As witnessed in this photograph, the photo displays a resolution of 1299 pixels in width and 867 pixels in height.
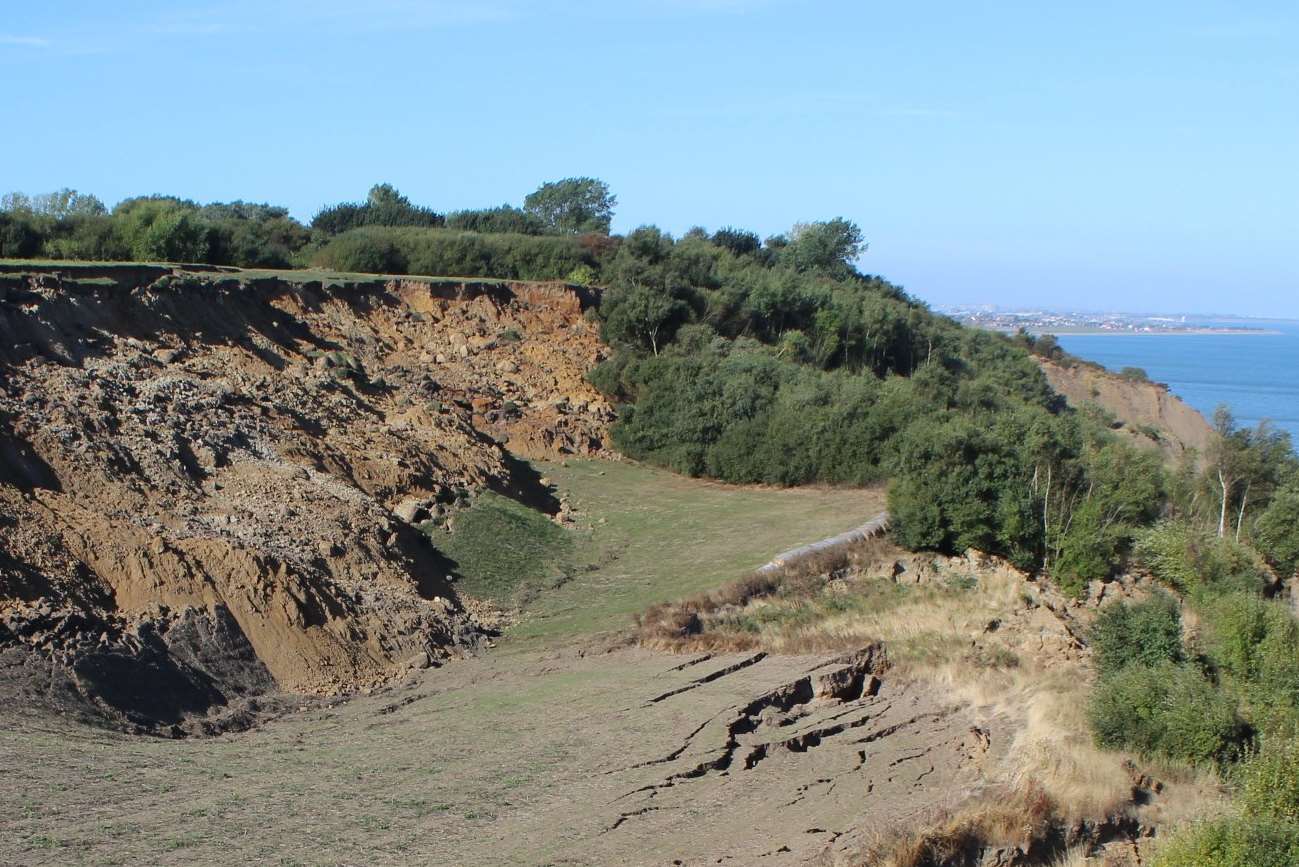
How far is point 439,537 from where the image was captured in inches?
834

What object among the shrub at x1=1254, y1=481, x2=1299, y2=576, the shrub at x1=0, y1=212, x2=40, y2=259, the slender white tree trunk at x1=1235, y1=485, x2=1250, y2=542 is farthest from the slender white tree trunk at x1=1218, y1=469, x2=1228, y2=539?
the shrub at x1=0, y1=212, x2=40, y2=259

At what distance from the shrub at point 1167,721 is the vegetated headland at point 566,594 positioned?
52 millimetres

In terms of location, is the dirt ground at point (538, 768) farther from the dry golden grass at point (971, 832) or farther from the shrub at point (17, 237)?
the shrub at point (17, 237)

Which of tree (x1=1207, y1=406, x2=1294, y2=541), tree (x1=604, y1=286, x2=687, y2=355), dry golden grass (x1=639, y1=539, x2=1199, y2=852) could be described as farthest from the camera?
tree (x1=604, y1=286, x2=687, y2=355)

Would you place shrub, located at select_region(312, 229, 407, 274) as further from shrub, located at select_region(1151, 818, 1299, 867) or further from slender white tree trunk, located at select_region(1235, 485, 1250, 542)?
shrub, located at select_region(1151, 818, 1299, 867)

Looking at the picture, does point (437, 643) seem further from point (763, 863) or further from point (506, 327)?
point (506, 327)

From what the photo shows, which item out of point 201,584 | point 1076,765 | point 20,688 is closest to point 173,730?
point 20,688

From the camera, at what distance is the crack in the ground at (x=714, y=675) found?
50.5 ft

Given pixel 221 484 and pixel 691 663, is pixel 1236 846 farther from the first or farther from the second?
pixel 221 484

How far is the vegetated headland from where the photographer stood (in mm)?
12047

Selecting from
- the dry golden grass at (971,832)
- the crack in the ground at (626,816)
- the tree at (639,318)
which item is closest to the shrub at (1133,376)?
the tree at (639,318)

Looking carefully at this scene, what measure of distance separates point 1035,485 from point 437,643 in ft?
41.8

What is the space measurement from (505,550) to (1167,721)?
1034cm

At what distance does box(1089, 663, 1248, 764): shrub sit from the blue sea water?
40.5 metres
